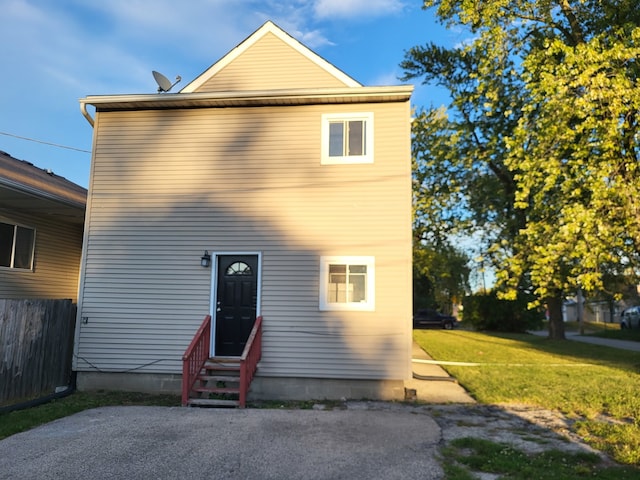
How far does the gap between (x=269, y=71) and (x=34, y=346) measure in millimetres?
6704

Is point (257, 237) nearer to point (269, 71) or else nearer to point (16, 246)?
point (269, 71)

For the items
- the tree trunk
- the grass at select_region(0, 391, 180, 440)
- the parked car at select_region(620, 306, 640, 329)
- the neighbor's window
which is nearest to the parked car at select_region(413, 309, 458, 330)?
the parked car at select_region(620, 306, 640, 329)

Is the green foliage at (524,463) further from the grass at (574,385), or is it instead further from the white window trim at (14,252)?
the white window trim at (14,252)

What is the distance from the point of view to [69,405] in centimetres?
738

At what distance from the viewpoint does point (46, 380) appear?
8.19m

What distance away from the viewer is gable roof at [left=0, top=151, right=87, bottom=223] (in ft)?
28.3

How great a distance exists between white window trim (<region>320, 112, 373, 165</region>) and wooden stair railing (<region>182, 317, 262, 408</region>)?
3.17 m

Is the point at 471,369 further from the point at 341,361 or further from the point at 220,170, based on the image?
the point at 220,170

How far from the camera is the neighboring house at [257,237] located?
8242 millimetres

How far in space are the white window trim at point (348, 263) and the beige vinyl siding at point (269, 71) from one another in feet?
11.9

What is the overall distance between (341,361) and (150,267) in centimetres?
394

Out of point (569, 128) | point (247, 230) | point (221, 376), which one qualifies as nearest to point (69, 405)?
point (221, 376)

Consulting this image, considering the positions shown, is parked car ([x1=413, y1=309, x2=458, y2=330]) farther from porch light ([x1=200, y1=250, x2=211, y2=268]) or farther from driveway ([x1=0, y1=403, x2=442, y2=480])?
driveway ([x1=0, y1=403, x2=442, y2=480])

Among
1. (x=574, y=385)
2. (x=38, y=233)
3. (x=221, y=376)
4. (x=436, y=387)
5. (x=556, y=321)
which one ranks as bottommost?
(x=436, y=387)
